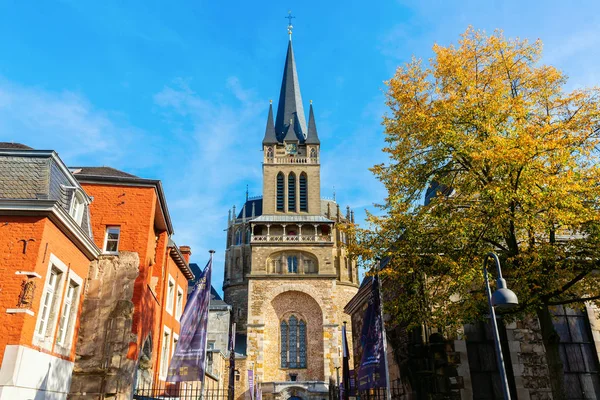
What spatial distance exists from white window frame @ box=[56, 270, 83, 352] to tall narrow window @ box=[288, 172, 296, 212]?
107 ft

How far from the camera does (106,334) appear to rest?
12.4m

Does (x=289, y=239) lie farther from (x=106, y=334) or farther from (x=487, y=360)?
(x=106, y=334)

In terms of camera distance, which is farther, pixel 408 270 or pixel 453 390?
pixel 453 390

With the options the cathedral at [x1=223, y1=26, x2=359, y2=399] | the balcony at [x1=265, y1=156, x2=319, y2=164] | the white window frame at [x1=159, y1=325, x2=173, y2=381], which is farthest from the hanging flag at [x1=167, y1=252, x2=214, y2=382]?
the balcony at [x1=265, y1=156, x2=319, y2=164]

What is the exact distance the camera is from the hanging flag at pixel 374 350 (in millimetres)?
10695

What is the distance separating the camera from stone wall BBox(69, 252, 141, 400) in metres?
11.9

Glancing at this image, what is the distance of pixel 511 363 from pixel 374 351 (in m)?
4.79

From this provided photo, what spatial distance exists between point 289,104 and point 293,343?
28.2 metres

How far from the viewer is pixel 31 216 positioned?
32.7ft

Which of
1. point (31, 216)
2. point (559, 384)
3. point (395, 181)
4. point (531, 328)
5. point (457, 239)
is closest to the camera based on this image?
point (559, 384)

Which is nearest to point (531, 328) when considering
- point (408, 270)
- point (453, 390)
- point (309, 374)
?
point (453, 390)

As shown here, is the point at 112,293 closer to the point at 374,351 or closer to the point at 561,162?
the point at 374,351

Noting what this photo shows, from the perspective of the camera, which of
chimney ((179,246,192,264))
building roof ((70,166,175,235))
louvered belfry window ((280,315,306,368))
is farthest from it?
louvered belfry window ((280,315,306,368))

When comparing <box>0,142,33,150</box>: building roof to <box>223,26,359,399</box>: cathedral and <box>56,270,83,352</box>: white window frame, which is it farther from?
<box>223,26,359,399</box>: cathedral
